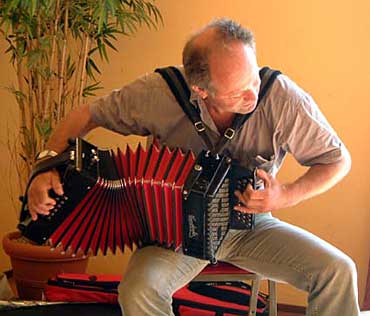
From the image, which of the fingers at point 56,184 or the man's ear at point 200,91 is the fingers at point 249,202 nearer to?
the man's ear at point 200,91

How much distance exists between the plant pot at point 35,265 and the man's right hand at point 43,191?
68cm

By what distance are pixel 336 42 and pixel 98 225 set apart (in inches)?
49.2

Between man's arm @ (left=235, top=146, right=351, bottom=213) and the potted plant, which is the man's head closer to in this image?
man's arm @ (left=235, top=146, right=351, bottom=213)

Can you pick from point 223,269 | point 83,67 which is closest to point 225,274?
point 223,269

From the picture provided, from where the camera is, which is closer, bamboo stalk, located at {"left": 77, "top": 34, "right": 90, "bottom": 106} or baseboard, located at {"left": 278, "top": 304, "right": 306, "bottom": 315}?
bamboo stalk, located at {"left": 77, "top": 34, "right": 90, "bottom": 106}

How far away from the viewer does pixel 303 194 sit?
5.27 feet

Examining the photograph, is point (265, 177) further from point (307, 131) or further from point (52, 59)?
point (52, 59)

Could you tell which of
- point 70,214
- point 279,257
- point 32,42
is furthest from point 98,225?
point 32,42

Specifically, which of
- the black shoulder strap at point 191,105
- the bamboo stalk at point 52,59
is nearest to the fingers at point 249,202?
the black shoulder strap at point 191,105

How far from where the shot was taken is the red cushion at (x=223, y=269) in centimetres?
169

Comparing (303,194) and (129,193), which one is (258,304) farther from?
(129,193)

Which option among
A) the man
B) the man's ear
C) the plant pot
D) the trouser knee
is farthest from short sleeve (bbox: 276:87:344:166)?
the plant pot

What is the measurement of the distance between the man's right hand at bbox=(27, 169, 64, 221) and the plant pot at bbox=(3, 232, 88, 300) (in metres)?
0.68

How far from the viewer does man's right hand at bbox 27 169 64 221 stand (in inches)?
57.2
